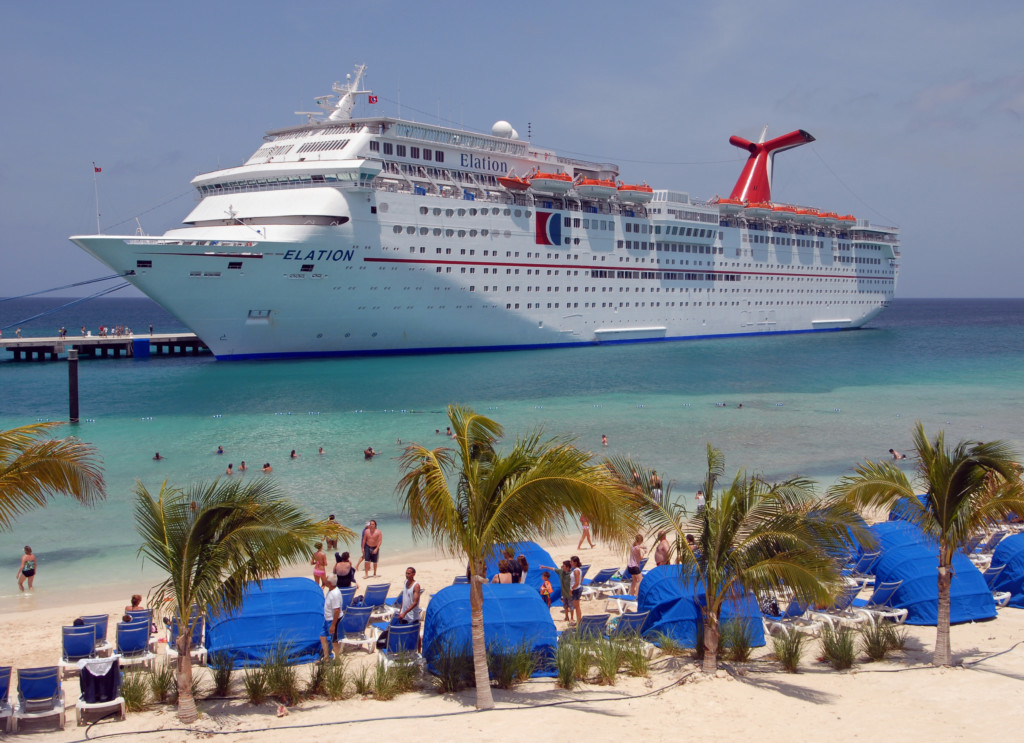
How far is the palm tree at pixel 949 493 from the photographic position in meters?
6.99

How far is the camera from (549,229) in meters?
40.7

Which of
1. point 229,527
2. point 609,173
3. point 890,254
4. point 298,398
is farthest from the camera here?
point 890,254

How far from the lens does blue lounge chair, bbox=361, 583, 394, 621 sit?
342 inches

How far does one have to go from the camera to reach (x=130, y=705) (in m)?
6.31

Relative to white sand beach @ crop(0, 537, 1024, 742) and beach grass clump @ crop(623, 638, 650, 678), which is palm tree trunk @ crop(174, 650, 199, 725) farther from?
beach grass clump @ crop(623, 638, 650, 678)

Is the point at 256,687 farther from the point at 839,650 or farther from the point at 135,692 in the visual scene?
the point at 839,650

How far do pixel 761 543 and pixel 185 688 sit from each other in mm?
4702

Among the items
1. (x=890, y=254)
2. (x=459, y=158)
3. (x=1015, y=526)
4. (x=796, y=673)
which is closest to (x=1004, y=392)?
(x=1015, y=526)

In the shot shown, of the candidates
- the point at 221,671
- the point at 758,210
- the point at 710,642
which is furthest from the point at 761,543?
the point at 758,210

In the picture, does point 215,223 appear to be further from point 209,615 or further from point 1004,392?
point 1004,392

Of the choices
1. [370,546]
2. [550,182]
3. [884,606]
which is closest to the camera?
[884,606]

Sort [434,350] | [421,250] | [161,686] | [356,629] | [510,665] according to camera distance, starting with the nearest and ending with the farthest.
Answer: [161,686] < [510,665] < [356,629] < [421,250] < [434,350]

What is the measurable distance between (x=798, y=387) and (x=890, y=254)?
4272 centimetres

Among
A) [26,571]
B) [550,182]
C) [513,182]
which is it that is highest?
[550,182]
